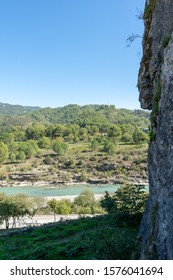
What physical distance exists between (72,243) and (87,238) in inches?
125

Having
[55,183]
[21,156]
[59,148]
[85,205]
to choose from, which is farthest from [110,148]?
[85,205]

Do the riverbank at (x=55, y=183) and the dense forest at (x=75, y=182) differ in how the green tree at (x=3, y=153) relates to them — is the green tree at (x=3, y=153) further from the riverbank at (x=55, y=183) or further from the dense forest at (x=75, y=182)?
the riverbank at (x=55, y=183)

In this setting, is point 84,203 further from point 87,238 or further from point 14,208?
point 87,238

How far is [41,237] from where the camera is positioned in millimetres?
19797

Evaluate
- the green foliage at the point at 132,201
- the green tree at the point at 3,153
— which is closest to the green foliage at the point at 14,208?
the green foliage at the point at 132,201

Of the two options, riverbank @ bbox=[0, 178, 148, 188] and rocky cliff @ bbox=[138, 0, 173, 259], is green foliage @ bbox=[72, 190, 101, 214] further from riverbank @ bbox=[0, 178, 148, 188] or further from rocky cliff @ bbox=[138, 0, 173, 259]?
riverbank @ bbox=[0, 178, 148, 188]

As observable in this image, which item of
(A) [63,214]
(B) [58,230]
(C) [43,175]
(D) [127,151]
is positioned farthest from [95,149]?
(B) [58,230]

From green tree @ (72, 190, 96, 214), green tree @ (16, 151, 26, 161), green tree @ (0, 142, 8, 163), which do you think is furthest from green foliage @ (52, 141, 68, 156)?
green tree @ (72, 190, 96, 214)

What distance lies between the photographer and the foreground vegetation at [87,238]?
993 centimetres

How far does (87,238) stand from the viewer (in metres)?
13.1

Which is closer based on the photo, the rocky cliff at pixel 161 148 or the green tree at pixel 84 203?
the rocky cliff at pixel 161 148

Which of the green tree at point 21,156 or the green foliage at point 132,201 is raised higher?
the green foliage at point 132,201

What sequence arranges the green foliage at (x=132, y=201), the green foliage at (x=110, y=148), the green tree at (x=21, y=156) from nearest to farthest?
the green foliage at (x=132, y=201), the green tree at (x=21, y=156), the green foliage at (x=110, y=148)
